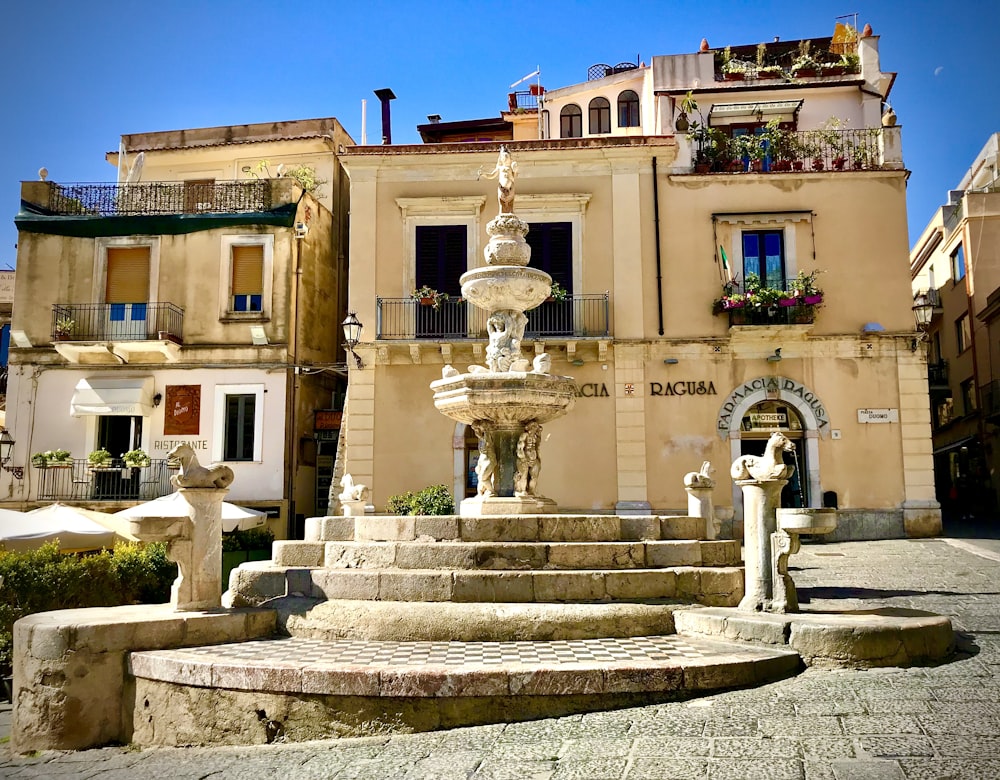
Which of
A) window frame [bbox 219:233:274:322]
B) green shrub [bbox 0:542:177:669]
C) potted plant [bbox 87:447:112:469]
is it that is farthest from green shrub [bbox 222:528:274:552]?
window frame [bbox 219:233:274:322]

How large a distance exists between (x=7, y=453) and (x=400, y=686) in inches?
775

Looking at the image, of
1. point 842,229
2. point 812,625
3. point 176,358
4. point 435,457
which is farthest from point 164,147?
point 812,625

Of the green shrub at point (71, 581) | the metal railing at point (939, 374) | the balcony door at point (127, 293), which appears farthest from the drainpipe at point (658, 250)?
the metal railing at point (939, 374)

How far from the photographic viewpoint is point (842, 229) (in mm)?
20438

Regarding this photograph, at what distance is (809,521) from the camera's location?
7.29m

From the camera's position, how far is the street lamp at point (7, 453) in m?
21.6

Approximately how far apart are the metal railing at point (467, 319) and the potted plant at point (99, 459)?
711 cm

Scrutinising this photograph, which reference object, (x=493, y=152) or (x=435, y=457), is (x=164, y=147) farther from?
(x=435, y=457)

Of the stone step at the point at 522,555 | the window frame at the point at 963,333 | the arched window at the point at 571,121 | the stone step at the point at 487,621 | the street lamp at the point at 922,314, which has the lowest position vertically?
the stone step at the point at 487,621

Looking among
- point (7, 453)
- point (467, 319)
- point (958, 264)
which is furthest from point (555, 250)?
point (958, 264)

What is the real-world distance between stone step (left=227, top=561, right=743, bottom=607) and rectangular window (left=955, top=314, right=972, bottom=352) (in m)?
24.1

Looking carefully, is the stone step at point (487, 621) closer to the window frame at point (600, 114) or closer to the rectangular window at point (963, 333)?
the window frame at point (600, 114)

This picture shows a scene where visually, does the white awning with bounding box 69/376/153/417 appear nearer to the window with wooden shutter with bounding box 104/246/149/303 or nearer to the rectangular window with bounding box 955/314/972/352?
the window with wooden shutter with bounding box 104/246/149/303

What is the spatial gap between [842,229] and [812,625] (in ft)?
52.1
